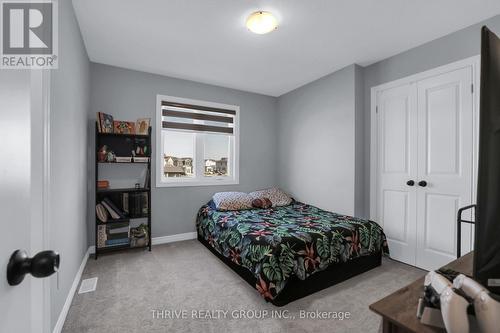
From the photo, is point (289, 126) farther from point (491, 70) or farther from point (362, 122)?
point (491, 70)

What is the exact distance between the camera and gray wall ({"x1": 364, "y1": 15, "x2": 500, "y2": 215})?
2.22 m

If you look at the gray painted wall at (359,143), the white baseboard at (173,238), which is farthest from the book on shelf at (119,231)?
the gray painted wall at (359,143)

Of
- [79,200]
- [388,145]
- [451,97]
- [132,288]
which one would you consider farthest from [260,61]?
[132,288]

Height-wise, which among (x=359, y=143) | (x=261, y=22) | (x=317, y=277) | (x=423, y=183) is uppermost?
(x=261, y=22)

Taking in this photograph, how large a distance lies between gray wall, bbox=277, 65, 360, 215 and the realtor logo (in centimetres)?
306

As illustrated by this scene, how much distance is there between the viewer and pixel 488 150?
54cm

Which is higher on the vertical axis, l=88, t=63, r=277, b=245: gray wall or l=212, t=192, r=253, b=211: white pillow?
l=88, t=63, r=277, b=245: gray wall

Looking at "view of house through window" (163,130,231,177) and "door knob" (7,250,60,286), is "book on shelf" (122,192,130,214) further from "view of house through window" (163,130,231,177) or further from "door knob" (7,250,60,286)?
"door knob" (7,250,60,286)

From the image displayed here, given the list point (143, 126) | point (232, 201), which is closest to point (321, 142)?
point (232, 201)

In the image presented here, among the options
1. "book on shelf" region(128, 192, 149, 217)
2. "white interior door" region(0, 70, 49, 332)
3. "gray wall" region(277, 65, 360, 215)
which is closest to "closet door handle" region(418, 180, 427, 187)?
"gray wall" region(277, 65, 360, 215)

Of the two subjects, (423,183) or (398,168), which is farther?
(398,168)

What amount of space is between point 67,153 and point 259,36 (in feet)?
6.84

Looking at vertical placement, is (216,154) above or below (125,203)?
above

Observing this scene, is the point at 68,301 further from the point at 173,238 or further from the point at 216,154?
the point at 216,154
